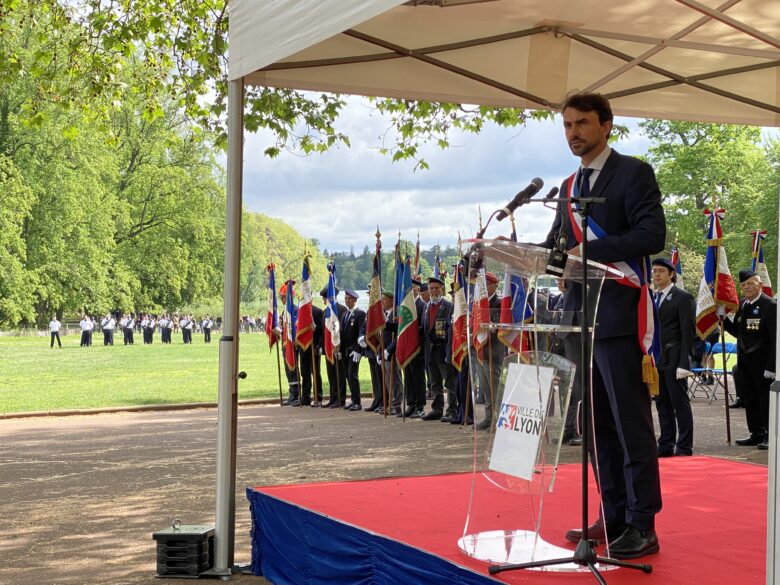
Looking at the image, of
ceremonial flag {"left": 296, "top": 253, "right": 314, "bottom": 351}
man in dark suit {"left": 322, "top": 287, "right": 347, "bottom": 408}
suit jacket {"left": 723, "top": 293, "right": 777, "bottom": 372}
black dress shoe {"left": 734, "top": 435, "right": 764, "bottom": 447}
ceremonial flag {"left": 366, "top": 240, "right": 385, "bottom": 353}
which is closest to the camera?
suit jacket {"left": 723, "top": 293, "right": 777, "bottom": 372}

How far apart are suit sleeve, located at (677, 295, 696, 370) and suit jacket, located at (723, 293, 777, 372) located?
141cm

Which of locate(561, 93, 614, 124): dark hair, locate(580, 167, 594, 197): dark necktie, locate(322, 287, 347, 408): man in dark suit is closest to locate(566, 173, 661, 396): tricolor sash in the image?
locate(580, 167, 594, 197): dark necktie

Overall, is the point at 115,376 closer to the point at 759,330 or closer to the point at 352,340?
the point at 352,340

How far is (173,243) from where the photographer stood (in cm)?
5934

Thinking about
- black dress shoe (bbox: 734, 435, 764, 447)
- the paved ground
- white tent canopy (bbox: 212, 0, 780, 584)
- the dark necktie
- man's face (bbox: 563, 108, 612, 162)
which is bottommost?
the paved ground

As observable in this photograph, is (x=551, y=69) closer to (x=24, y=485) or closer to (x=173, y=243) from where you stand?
(x=24, y=485)

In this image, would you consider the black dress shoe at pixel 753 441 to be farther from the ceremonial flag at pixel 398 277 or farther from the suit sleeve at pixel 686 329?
the ceremonial flag at pixel 398 277

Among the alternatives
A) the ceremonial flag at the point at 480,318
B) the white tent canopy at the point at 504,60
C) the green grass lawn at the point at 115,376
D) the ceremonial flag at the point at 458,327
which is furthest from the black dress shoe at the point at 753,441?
the green grass lawn at the point at 115,376

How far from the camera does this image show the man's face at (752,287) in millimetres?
11953

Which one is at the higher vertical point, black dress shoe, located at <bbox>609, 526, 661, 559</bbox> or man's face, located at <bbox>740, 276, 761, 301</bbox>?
man's face, located at <bbox>740, 276, 761, 301</bbox>

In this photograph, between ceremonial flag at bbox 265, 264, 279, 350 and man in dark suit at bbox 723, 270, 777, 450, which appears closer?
man in dark suit at bbox 723, 270, 777, 450

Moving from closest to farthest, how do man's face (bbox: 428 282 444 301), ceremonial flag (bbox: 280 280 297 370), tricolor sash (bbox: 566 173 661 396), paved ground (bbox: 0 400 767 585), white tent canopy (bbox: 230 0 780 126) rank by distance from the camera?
tricolor sash (bbox: 566 173 661 396), white tent canopy (bbox: 230 0 780 126), paved ground (bbox: 0 400 767 585), man's face (bbox: 428 282 444 301), ceremonial flag (bbox: 280 280 297 370)

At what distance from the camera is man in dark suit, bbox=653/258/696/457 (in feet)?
35.1

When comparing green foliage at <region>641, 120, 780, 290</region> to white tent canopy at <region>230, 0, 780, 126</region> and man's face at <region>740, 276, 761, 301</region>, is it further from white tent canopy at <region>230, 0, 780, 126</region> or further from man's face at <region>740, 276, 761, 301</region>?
white tent canopy at <region>230, 0, 780, 126</region>
